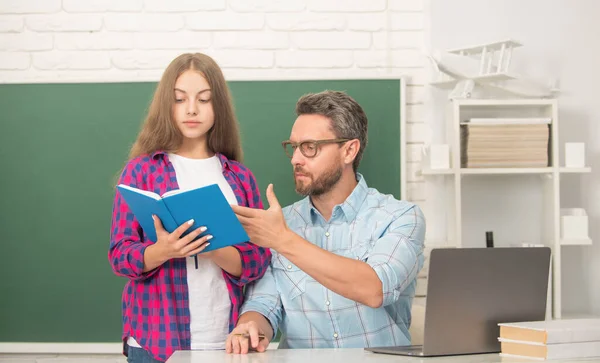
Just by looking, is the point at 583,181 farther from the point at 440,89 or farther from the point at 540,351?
the point at 540,351

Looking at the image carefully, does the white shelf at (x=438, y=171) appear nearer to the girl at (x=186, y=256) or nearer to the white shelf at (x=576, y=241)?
the white shelf at (x=576, y=241)

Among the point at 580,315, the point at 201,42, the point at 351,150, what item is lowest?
the point at 580,315

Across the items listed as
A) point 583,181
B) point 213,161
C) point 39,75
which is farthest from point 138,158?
point 583,181

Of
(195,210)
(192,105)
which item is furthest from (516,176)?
(195,210)

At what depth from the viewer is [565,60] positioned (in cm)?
311

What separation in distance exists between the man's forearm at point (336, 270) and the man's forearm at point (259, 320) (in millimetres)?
217

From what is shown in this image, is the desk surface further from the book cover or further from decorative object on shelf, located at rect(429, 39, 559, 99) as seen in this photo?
decorative object on shelf, located at rect(429, 39, 559, 99)

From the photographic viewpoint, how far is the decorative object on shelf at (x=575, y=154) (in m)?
2.90

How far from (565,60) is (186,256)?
1.99 m

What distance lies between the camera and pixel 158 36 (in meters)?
3.09

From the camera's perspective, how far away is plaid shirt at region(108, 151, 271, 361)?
1886 millimetres

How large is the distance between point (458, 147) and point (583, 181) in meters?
→ 0.61

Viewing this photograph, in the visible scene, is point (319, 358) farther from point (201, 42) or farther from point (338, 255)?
point (201, 42)

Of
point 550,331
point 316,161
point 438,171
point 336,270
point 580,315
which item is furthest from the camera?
point 580,315
